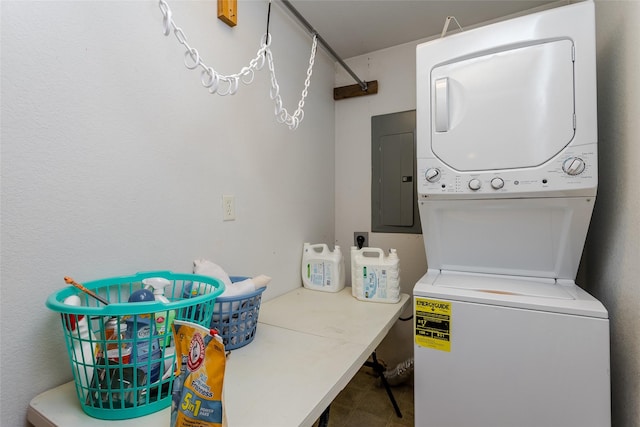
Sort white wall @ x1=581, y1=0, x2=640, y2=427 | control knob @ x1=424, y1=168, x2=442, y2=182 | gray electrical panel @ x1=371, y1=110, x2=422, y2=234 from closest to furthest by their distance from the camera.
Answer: white wall @ x1=581, y1=0, x2=640, y2=427, control knob @ x1=424, y1=168, x2=442, y2=182, gray electrical panel @ x1=371, y1=110, x2=422, y2=234

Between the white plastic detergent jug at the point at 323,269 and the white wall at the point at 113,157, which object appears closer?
the white wall at the point at 113,157

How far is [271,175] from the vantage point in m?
1.55

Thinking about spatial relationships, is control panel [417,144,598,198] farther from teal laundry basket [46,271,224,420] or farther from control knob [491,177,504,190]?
teal laundry basket [46,271,224,420]

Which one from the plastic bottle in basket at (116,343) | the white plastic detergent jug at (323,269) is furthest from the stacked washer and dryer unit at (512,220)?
the plastic bottle in basket at (116,343)

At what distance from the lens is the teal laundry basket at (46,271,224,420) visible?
24.7 inches

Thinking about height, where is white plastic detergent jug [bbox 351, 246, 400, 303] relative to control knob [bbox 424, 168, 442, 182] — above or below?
below

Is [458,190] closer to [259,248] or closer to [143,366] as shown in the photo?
[259,248]

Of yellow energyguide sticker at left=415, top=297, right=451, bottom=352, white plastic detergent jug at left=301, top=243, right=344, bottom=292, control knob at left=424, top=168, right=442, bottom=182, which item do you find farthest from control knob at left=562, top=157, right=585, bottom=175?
white plastic detergent jug at left=301, top=243, right=344, bottom=292

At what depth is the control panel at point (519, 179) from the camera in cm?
99

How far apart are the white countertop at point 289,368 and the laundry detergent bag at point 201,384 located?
0.12 metres

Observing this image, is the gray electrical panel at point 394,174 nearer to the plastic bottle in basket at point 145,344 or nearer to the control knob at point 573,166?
the control knob at point 573,166

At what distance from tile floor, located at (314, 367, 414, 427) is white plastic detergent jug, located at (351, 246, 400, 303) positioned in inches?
27.8

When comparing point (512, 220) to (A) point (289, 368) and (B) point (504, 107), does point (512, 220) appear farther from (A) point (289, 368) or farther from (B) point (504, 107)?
(A) point (289, 368)

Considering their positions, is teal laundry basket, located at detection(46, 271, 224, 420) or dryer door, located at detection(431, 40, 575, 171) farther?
dryer door, located at detection(431, 40, 575, 171)
